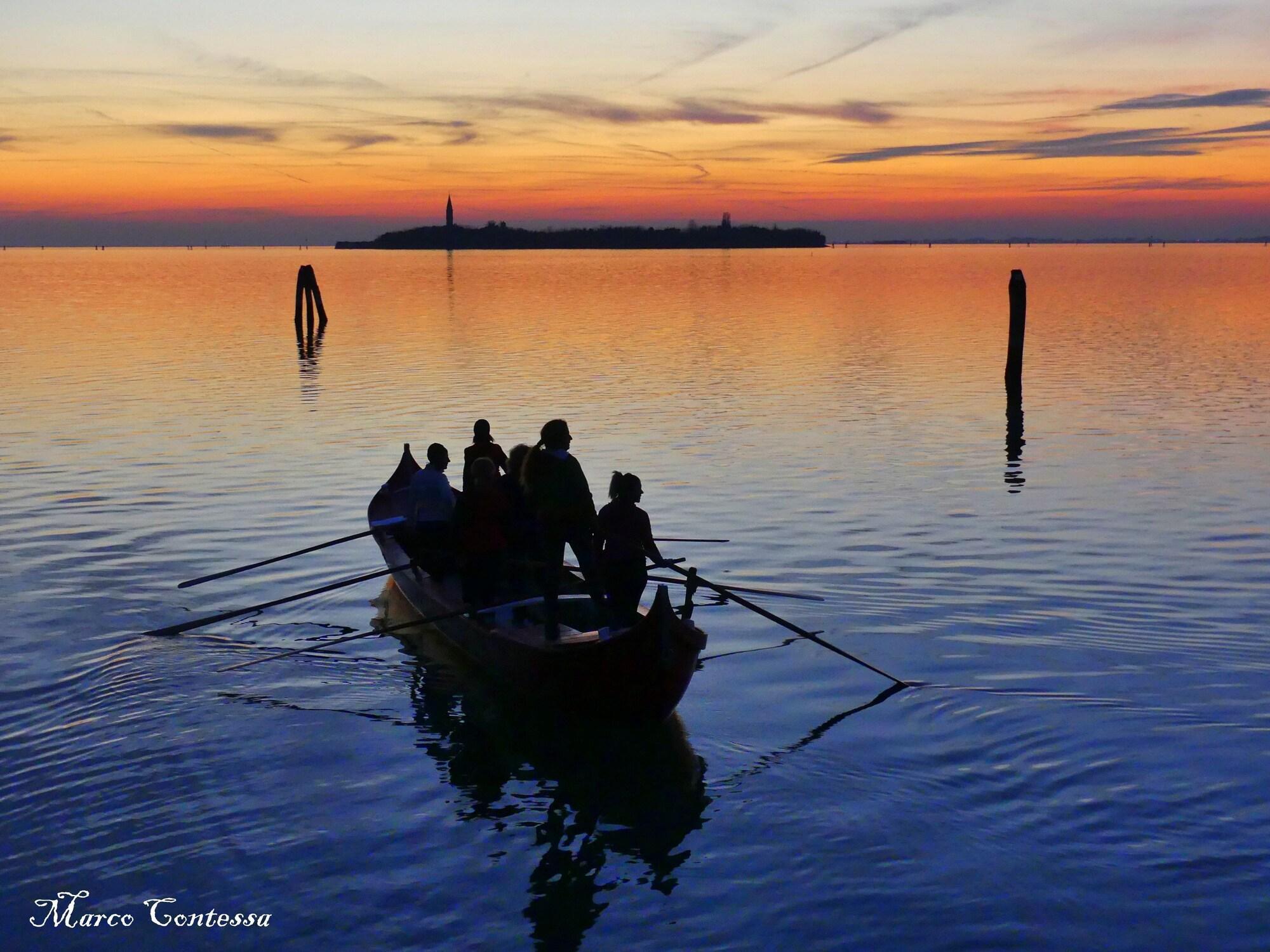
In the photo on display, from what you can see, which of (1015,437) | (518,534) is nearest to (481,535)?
(518,534)

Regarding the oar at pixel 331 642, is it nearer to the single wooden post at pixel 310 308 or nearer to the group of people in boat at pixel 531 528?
the group of people in boat at pixel 531 528

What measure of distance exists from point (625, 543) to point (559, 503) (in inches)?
64.9

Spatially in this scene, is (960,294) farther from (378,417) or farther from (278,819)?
(278,819)

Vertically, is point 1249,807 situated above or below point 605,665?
below

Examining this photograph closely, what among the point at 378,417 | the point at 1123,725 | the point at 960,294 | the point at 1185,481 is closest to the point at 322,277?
the point at 960,294

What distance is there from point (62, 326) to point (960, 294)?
211 feet

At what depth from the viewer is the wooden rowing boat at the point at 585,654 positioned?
10.2 metres

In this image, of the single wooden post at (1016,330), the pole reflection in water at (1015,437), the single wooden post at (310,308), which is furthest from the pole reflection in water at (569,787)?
the single wooden post at (310,308)

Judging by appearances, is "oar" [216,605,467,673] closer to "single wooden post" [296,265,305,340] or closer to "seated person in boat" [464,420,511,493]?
"seated person in boat" [464,420,511,493]

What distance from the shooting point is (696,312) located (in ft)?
240

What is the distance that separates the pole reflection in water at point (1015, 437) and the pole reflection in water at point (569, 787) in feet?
41.4

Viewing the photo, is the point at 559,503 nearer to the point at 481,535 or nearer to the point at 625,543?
the point at 481,535

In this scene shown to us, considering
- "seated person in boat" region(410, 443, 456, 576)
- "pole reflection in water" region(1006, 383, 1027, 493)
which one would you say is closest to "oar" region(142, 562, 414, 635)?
"seated person in boat" region(410, 443, 456, 576)

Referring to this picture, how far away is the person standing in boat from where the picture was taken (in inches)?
477
